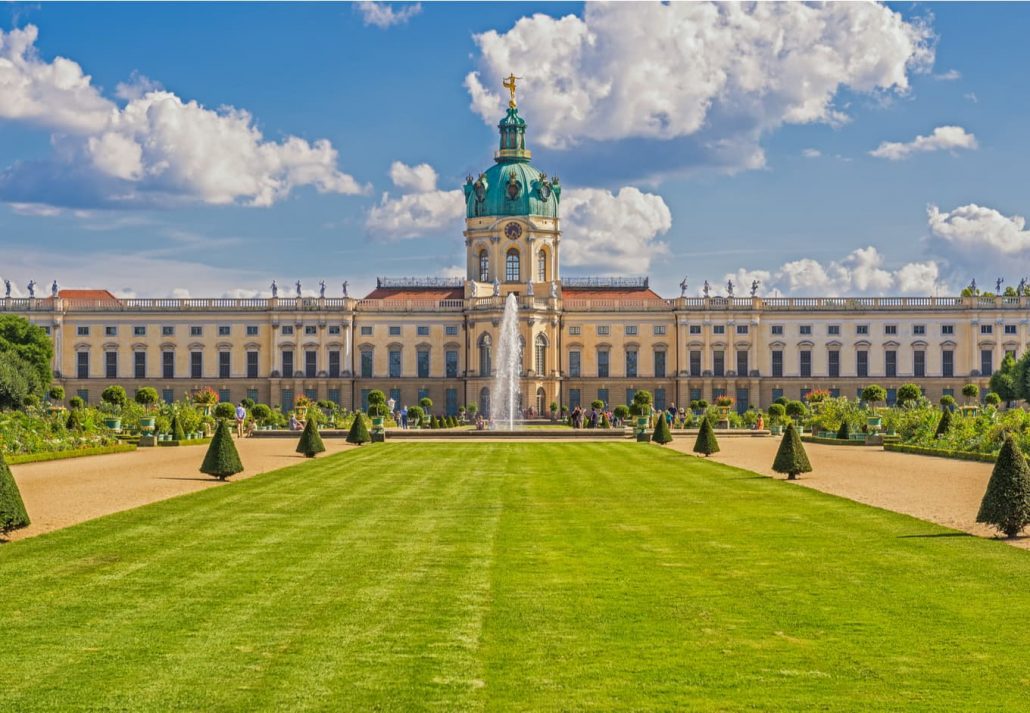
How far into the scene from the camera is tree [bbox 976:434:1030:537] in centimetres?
1527

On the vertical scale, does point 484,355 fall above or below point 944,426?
above

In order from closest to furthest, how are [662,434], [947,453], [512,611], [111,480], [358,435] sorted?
[512,611] < [111,480] < [947,453] < [358,435] < [662,434]

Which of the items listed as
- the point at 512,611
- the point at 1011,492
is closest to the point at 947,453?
the point at 1011,492

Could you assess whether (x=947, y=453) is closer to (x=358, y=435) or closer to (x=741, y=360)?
(x=358, y=435)

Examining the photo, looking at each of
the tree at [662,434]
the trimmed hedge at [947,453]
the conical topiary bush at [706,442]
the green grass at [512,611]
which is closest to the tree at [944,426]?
the trimmed hedge at [947,453]

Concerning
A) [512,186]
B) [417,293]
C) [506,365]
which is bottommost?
[506,365]

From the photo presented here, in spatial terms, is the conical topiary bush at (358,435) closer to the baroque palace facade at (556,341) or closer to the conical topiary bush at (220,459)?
the conical topiary bush at (220,459)

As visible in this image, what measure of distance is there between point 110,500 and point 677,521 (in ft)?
31.3

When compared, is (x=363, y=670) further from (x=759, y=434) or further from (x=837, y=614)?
(x=759, y=434)

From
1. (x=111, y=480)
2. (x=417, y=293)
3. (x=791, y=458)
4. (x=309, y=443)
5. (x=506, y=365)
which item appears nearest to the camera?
(x=111, y=480)

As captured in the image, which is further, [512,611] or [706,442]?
[706,442]

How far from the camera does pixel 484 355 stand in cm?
8075

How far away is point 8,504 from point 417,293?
2846 inches

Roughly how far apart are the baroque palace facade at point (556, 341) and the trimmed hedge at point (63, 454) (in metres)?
45.7
